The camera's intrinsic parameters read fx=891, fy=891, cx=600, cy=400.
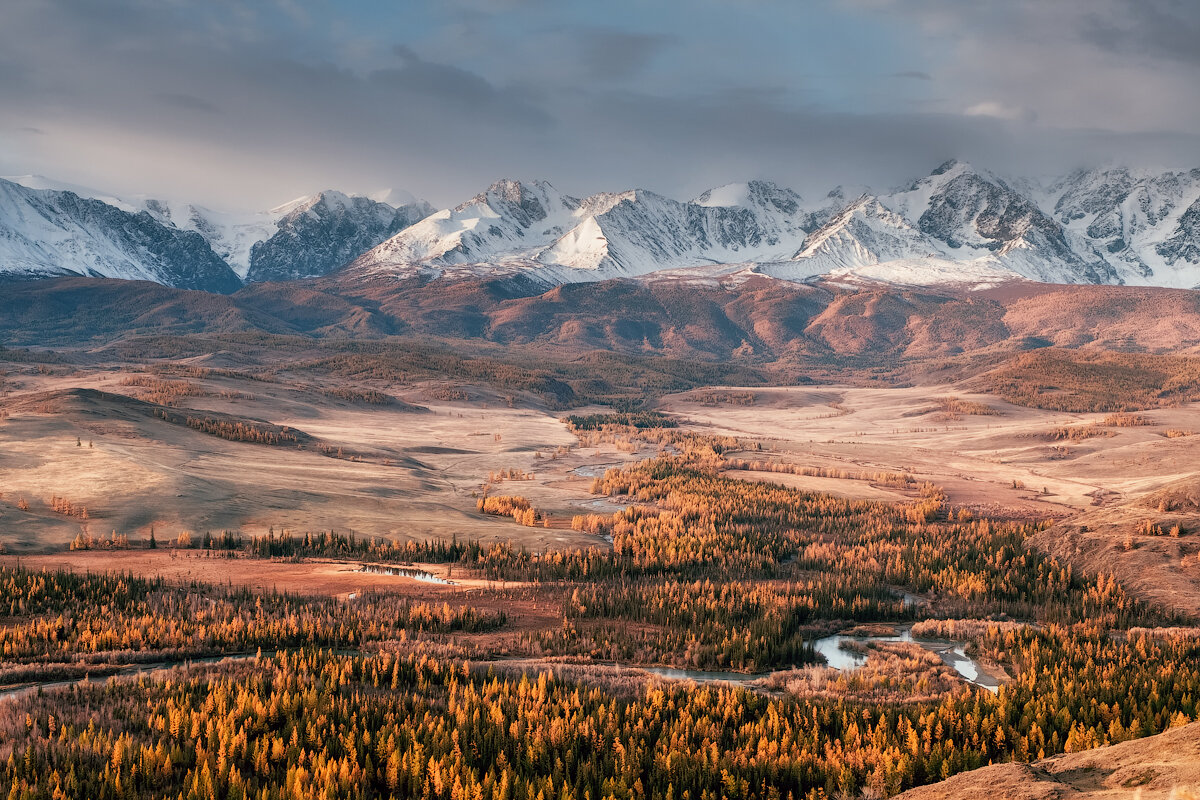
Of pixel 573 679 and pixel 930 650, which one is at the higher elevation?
pixel 573 679

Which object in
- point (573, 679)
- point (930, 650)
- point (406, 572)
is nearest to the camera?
point (573, 679)

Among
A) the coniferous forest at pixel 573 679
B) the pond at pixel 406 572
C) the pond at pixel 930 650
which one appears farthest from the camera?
the pond at pixel 406 572

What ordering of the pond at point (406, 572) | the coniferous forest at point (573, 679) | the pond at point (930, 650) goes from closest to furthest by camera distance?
the coniferous forest at point (573, 679), the pond at point (930, 650), the pond at point (406, 572)

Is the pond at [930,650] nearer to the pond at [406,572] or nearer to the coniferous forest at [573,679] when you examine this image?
the coniferous forest at [573,679]

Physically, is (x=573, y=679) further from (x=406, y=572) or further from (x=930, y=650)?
(x=406, y=572)

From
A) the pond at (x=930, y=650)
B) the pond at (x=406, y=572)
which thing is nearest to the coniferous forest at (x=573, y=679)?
the pond at (x=930, y=650)

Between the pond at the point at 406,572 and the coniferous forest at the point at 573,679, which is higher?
the coniferous forest at the point at 573,679

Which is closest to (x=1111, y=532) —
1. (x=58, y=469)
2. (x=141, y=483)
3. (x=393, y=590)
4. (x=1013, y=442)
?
(x=393, y=590)

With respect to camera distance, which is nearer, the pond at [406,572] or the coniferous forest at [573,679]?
the coniferous forest at [573,679]

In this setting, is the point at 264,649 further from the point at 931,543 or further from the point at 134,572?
the point at 931,543

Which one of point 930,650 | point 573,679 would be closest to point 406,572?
point 573,679

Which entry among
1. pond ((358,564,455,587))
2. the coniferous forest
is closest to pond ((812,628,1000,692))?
the coniferous forest
